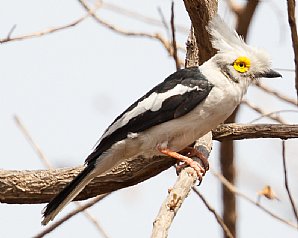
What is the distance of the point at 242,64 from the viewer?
14.8 feet

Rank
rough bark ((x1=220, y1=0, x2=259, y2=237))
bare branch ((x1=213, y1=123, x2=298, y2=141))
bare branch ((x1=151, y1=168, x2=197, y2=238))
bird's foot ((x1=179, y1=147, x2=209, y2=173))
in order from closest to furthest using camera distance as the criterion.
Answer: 1. bare branch ((x1=151, y1=168, x2=197, y2=238))
2. bare branch ((x1=213, y1=123, x2=298, y2=141))
3. bird's foot ((x1=179, y1=147, x2=209, y2=173))
4. rough bark ((x1=220, y1=0, x2=259, y2=237))

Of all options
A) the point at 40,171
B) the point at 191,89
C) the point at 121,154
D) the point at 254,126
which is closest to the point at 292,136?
the point at 254,126

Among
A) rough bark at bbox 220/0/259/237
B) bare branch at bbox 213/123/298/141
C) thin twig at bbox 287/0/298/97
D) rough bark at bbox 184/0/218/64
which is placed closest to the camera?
thin twig at bbox 287/0/298/97

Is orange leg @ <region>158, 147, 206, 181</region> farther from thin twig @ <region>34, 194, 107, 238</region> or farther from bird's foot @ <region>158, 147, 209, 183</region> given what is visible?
thin twig @ <region>34, 194, 107, 238</region>

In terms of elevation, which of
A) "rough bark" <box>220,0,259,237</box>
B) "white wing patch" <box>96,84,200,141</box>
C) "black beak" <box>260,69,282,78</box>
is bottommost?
"rough bark" <box>220,0,259,237</box>

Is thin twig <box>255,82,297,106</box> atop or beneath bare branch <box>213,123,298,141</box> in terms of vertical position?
beneath

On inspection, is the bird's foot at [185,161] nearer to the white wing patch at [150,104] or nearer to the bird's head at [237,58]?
the white wing patch at [150,104]

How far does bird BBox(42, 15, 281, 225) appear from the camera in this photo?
4.34 m

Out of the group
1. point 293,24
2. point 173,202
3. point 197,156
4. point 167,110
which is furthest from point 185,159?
point 293,24

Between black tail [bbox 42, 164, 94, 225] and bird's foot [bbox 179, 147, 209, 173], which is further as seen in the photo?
bird's foot [bbox 179, 147, 209, 173]

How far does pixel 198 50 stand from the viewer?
17.0 ft

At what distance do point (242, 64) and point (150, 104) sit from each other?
1.78 ft

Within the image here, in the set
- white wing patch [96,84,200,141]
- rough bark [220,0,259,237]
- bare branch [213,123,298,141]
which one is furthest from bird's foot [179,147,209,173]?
rough bark [220,0,259,237]

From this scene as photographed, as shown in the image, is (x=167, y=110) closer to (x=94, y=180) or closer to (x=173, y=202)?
(x=94, y=180)
